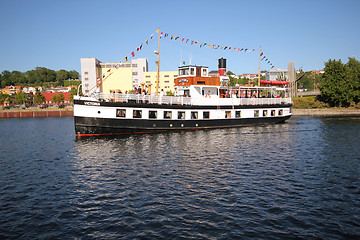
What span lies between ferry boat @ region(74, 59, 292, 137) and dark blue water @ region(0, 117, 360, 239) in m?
6.44

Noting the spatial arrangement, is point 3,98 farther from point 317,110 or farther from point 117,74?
point 317,110

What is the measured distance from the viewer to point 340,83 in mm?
72250

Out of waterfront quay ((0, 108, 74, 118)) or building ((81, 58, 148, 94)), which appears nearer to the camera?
waterfront quay ((0, 108, 74, 118))

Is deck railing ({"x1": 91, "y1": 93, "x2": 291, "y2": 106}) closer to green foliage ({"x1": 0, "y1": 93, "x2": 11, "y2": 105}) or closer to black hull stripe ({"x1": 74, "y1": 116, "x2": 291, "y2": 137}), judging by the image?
black hull stripe ({"x1": 74, "y1": 116, "x2": 291, "y2": 137})

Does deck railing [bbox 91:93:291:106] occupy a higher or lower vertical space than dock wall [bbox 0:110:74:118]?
higher

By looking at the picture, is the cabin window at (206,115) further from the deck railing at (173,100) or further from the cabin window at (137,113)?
the cabin window at (137,113)

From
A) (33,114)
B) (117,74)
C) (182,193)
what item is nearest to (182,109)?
(182,193)

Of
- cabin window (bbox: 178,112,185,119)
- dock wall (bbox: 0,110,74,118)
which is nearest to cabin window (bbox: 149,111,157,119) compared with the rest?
cabin window (bbox: 178,112,185,119)

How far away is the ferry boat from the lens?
1159 inches

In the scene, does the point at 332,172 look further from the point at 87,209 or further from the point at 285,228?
the point at 87,209

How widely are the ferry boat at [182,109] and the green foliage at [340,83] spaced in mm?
37940

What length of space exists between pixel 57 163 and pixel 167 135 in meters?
13.7

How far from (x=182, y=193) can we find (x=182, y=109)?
2142cm

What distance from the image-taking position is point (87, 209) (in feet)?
37.9
